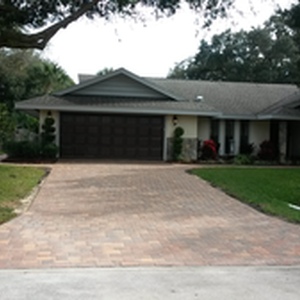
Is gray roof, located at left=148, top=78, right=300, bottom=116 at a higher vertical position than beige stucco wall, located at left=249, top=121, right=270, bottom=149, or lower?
higher

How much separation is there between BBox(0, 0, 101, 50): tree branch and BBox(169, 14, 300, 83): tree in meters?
33.1

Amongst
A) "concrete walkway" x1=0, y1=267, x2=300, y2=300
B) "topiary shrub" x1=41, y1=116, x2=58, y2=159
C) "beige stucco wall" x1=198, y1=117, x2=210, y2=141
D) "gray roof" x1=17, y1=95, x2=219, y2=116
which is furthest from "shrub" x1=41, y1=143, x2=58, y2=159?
"concrete walkway" x1=0, y1=267, x2=300, y2=300

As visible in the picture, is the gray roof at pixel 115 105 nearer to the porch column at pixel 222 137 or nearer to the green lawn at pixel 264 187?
the porch column at pixel 222 137

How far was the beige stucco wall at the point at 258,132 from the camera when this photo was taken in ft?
86.4

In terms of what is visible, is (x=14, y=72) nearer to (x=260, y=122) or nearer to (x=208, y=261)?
(x=260, y=122)

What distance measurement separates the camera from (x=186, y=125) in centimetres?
2400

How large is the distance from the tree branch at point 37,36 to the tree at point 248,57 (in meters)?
33.1

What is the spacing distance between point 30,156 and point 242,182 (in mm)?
10579

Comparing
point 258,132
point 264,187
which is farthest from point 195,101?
point 264,187

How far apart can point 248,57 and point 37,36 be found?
→ 124 feet

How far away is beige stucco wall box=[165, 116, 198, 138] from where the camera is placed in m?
23.8

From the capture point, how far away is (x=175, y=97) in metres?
24.3

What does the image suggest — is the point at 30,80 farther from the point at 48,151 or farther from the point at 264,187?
the point at 264,187

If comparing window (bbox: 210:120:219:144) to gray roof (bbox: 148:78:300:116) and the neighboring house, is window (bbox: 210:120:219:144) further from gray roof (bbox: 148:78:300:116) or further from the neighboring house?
gray roof (bbox: 148:78:300:116)
